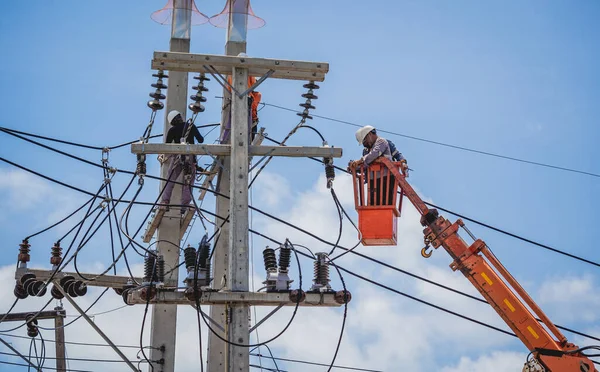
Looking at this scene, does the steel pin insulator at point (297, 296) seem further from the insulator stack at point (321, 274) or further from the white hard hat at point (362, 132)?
the white hard hat at point (362, 132)

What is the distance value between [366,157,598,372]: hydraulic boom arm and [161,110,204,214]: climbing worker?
2.91m

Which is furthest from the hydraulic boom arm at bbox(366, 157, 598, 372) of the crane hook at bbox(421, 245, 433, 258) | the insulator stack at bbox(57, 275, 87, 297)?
the insulator stack at bbox(57, 275, 87, 297)

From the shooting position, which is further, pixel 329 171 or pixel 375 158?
pixel 375 158

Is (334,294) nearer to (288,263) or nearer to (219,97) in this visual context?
(288,263)

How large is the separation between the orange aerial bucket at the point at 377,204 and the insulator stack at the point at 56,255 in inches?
184

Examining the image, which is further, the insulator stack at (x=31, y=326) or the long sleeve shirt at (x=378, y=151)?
the insulator stack at (x=31, y=326)

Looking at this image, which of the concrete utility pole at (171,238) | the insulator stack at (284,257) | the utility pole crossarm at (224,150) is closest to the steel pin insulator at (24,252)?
the concrete utility pole at (171,238)

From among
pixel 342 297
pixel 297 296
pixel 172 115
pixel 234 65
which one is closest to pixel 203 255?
pixel 297 296

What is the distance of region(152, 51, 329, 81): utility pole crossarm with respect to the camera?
13.4 meters

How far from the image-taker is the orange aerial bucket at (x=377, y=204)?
14.0m

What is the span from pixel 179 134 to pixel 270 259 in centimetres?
326

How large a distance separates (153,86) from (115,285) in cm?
304

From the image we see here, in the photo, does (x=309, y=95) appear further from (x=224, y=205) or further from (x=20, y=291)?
→ (x=20, y=291)

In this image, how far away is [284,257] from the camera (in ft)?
41.7
